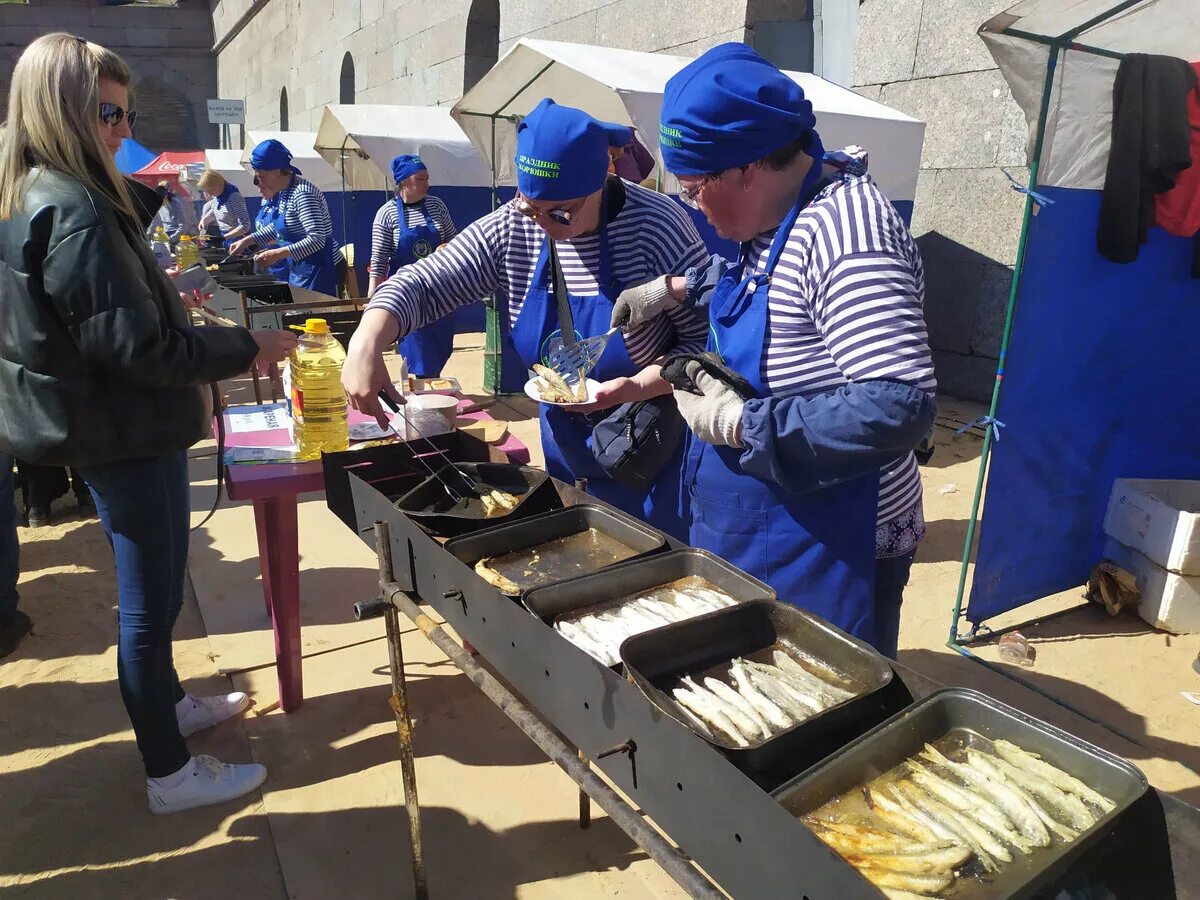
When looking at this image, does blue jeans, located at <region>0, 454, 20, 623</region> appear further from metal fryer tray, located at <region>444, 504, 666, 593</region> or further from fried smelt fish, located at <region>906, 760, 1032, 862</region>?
fried smelt fish, located at <region>906, 760, 1032, 862</region>

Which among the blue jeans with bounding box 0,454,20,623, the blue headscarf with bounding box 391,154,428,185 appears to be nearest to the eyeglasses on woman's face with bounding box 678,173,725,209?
the blue jeans with bounding box 0,454,20,623

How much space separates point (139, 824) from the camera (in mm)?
2658

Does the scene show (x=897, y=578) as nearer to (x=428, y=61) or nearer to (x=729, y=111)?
(x=729, y=111)

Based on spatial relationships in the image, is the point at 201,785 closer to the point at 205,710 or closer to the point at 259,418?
the point at 205,710

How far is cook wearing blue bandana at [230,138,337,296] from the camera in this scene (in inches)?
300

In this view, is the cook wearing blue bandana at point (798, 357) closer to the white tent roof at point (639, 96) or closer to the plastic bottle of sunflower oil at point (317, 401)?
the plastic bottle of sunflower oil at point (317, 401)

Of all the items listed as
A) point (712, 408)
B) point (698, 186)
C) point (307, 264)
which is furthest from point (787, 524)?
point (307, 264)

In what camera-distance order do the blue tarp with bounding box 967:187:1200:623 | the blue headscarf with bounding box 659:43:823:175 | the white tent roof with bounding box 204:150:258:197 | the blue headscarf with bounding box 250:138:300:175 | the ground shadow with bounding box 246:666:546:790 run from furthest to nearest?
the white tent roof with bounding box 204:150:258:197 → the blue headscarf with bounding box 250:138:300:175 → the blue tarp with bounding box 967:187:1200:623 → the ground shadow with bounding box 246:666:546:790 → the blue headscarf with bounding box 659:43:823:175

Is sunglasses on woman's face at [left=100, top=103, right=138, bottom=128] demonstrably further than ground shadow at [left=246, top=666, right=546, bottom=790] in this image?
No

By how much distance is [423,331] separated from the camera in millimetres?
6918

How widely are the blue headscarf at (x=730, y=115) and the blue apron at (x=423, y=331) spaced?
5082mm

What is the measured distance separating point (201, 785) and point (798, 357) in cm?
240

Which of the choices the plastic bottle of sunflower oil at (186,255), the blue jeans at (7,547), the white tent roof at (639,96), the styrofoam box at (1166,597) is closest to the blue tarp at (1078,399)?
the styrofoam box at (1166,597)

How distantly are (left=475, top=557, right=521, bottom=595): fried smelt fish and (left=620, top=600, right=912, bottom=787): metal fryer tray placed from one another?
35cm
